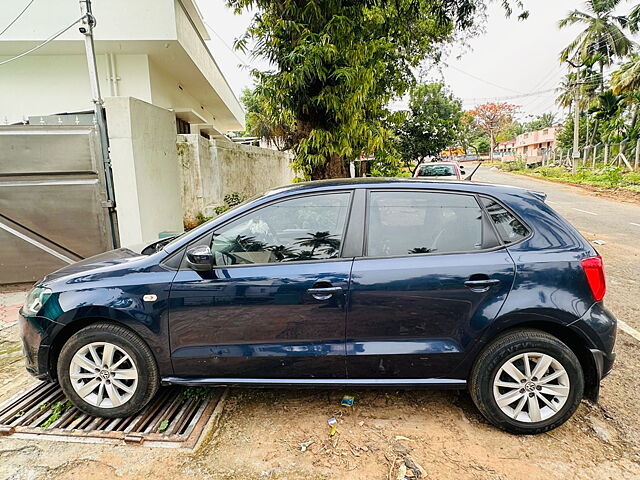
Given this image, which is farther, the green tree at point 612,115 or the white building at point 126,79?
the green tree at point 612,115

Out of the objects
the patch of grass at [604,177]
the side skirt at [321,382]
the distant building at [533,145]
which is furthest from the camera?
the distant building at [533,145]

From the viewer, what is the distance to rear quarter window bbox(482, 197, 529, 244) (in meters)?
2.56

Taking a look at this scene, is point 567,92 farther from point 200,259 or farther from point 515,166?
point 200,259

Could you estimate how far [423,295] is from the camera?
246 centimetres

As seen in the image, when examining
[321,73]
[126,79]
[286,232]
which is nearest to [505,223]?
[286,232]

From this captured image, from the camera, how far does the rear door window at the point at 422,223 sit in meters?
2.57

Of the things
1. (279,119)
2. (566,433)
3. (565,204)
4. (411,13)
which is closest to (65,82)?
(279,119)

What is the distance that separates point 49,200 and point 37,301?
342cm

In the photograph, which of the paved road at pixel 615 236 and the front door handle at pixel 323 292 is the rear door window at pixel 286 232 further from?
the paved road at pixel 615 236

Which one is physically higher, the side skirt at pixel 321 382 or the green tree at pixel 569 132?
the green tree at pixel 569 132

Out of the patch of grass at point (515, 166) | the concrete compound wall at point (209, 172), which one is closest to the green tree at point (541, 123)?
the patch of grass at point (515, 166)

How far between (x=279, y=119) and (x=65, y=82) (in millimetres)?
6022

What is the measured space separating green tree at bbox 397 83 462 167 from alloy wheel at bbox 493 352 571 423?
519 inches

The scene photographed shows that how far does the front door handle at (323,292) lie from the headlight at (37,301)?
182cm
